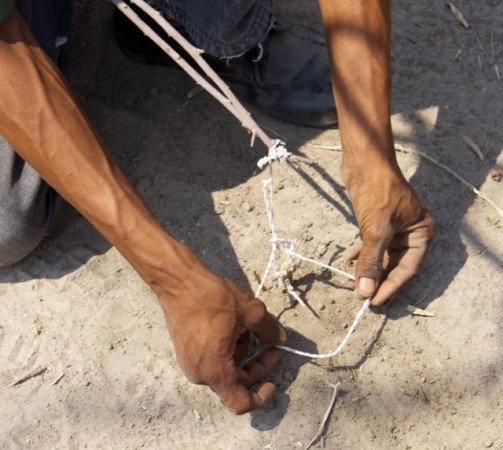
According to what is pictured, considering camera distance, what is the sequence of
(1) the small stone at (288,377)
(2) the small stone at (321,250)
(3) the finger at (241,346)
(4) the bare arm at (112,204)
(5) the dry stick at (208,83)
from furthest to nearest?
(2) the small stone at (321,250), (1) the small stone at (288,377), (3) the finger at (241,346), (4) the bare arm at (112,204), (5) the dry stick at (208,83)

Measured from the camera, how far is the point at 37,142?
5.26 ft

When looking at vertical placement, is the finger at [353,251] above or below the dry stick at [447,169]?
above

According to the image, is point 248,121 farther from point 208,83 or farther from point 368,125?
point 368,125

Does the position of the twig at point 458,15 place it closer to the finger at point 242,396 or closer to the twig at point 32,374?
the finger at point 242,396

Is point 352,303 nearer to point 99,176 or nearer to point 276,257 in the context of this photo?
point 276,257

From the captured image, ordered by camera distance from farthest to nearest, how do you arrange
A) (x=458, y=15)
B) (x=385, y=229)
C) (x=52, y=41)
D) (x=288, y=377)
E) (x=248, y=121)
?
1. (x=458, y=15)
2. (x=52, y=41)
3. (x=288, y=377)
4. (x=385, y=229)
5. (x=248, y=121)

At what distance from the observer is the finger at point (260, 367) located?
174 cm

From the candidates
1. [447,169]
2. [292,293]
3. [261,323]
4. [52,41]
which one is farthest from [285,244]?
[52,41]

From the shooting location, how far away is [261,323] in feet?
5.55

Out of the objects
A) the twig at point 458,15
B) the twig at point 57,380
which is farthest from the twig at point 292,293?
the twig at point 458,15

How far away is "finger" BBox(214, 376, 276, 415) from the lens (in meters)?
1.66

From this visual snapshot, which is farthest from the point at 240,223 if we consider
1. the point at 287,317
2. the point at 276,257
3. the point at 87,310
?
the point at 87,310

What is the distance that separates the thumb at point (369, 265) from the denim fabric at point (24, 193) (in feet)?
2.40

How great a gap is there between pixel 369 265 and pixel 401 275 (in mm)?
95
